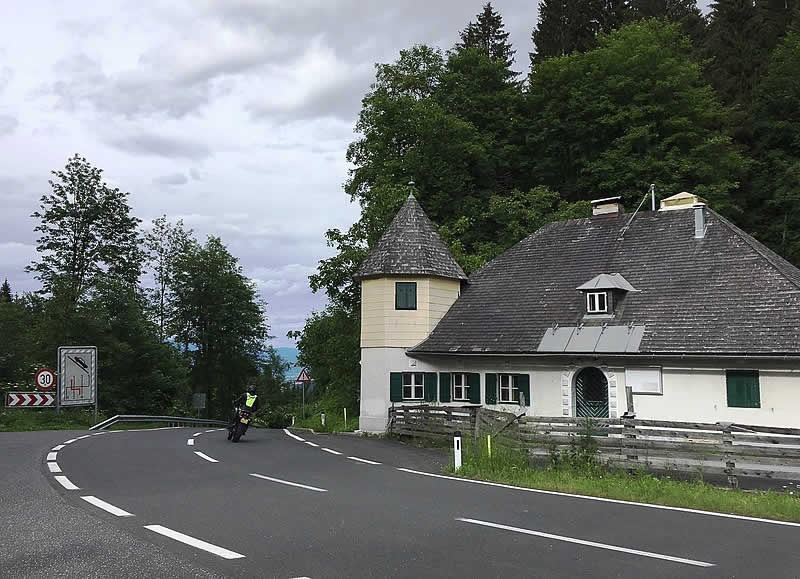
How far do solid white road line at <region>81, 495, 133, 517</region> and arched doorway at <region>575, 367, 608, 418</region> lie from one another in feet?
53.0

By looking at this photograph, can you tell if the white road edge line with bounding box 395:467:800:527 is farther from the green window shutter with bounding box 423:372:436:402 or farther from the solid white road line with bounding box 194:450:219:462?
the green window shutter with bounding box 423:372:436:402

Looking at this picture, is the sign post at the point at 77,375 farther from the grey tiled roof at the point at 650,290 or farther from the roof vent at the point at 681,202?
the roof vent at the point at 681,202

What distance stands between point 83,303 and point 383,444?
24530 millimetres

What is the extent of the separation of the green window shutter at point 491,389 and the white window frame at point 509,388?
140 millimetres

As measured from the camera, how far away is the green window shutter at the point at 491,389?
25.1 m

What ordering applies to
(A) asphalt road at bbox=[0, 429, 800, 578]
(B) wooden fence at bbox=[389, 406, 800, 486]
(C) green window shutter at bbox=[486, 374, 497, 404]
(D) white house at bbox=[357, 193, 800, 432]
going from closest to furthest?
(A) asphalt road at bbox=[0, 429, 800, 578]
(B) wooden fence at bbox=[389, 406, 800, 486]
(D) white house at bbox=[357, 193, 800, 432]
(C) green window shutter at bbox=[486, 374, 497, 404]

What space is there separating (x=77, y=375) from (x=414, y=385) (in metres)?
16.1

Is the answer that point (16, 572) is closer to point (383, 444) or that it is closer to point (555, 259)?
point (383, 444)

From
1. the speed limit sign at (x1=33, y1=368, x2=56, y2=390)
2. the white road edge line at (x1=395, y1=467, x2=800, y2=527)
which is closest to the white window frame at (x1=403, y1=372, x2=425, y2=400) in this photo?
the white road edge line at (x1=395, y1=467, x2=800, y2=527)

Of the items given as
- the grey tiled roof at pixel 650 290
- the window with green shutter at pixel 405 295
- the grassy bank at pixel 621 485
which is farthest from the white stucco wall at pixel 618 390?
the grassy bank at pixel 621 485

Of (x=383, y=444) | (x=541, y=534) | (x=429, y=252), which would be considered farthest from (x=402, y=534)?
(x=429, y=252)

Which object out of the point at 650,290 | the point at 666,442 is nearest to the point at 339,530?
the point at 666,442

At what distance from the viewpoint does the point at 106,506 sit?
9.64 m

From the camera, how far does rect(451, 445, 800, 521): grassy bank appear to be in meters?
11.0
